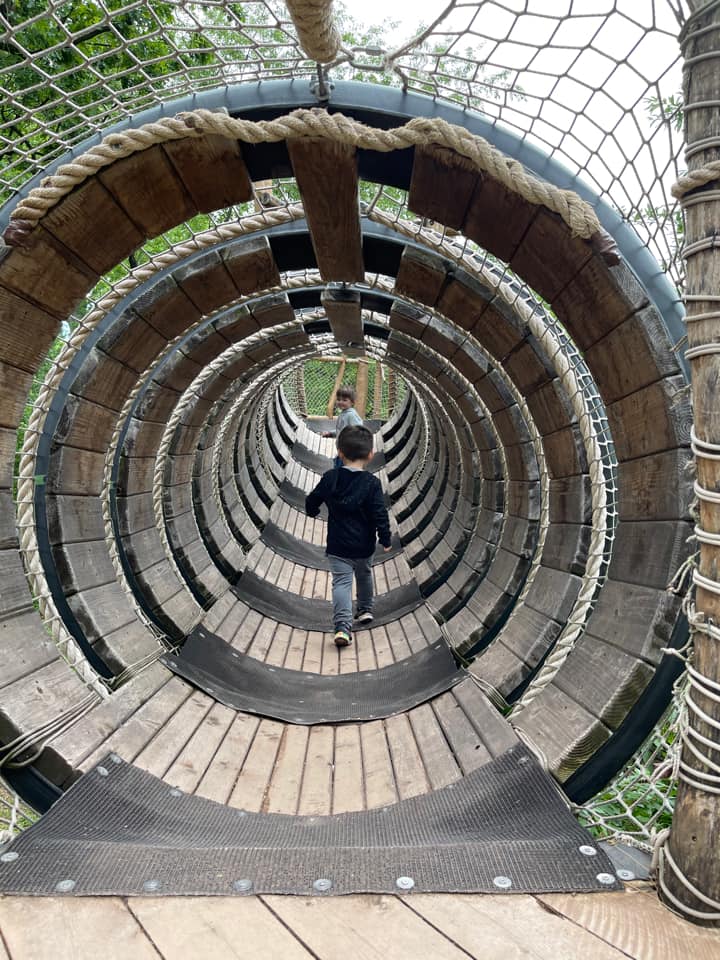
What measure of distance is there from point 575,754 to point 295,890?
38.0 inches

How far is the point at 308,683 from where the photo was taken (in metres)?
3.94

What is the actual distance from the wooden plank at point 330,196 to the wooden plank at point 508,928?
6.33ft

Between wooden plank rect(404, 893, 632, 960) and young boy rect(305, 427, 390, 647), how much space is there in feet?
9.32

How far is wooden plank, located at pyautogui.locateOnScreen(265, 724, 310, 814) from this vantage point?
254 centimetres

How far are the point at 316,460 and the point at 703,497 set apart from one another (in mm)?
10548

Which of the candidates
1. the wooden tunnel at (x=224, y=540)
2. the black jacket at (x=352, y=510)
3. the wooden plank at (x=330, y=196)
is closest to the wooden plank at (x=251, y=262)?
the wooden tunnel at (x=224, y=540)

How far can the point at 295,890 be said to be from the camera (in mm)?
1476

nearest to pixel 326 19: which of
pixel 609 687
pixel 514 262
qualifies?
pixel 514 262

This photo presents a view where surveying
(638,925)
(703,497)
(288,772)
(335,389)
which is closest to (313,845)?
(638,925)

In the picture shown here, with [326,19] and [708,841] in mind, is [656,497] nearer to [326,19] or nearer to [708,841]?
[708,841]

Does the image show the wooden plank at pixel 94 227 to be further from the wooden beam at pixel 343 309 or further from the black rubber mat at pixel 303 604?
the black rubber mat at pixel 303 604

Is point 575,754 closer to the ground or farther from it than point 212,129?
closer to the ground

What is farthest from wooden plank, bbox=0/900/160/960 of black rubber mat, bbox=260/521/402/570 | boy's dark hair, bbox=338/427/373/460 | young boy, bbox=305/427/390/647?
black rubber mat, bbox=260/521/402/570

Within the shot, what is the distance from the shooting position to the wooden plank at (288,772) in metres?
2.54
